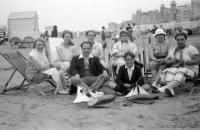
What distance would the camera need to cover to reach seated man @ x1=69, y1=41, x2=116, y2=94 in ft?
18.7

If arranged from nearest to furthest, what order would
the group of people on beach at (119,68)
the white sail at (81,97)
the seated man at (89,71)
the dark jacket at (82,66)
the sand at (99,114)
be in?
the sand at (99,114)
the white sail at (81,97)
the group of people on beach at (119,68)
the seated man at (89,71)
the dark jacket at (82,66)

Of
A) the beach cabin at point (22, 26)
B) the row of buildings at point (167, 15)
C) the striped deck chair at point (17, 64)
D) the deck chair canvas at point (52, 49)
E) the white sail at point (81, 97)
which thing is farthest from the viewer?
the row of buildings at point (167, 15)

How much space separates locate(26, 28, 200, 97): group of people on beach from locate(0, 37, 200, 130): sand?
0.39 m

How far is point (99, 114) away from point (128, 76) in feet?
5.10

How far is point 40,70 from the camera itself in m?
6.17

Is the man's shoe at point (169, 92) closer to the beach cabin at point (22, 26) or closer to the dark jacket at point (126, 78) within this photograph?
the dark jacket at point (126, 78)

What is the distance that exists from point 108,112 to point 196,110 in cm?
130

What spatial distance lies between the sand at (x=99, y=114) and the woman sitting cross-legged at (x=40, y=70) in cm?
54

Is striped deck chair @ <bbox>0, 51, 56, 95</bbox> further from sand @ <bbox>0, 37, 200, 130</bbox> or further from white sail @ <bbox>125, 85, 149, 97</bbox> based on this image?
white sail @ <bbox>125, 85, 149, 97</bbox>

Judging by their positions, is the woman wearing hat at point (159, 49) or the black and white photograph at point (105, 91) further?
the woman wearing hat at point (159, 49)

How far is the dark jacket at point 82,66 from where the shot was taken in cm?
586

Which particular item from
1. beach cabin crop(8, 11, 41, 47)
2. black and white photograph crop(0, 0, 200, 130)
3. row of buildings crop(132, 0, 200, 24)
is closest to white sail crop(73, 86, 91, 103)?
black and white photograph crop(0, 0, 200, 130)

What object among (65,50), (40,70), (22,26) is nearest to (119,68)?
(65,50)

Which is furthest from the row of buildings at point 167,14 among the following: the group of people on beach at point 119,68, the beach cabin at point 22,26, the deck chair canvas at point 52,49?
the group of people on beach at point 119,68
